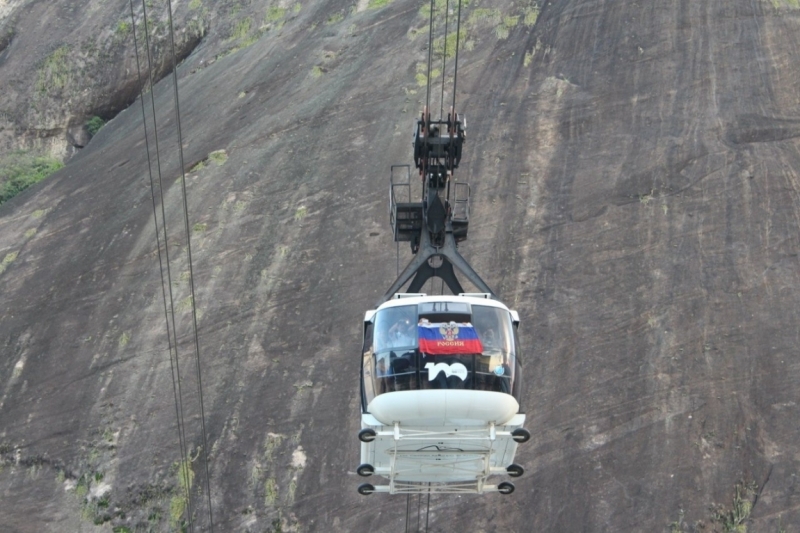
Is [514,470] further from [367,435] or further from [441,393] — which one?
[367,435]

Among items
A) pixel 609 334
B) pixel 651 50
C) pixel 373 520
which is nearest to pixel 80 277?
pixel 373 520

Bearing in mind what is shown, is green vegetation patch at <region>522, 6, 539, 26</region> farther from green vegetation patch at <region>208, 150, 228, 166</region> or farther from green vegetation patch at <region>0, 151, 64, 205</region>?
green vegetation patch at <region>0, 151, 64, 205</region>

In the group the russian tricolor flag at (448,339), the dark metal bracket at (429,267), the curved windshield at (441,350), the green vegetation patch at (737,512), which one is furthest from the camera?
the green vegetation patch at (737,512)

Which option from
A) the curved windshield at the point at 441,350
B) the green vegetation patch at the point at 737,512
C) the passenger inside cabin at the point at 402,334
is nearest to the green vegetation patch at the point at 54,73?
the green vegetation patch at the point at 737,512

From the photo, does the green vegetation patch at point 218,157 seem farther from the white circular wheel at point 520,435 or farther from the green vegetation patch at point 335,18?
the white circular wheel at point 520,435

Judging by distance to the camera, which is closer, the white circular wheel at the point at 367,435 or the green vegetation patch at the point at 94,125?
the white circular wheel at the point at 367,435

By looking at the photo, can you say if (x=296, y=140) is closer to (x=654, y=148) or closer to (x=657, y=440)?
(x=654, y=148)

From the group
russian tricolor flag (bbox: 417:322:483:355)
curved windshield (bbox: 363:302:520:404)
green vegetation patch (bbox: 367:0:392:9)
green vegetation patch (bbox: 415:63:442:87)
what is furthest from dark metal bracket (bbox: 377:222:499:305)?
green vegetation patch (bbox: 367:0:392:9)
